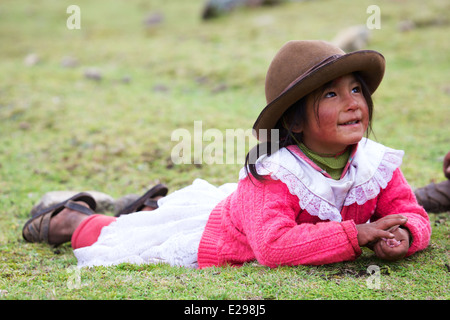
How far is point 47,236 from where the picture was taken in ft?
13.6

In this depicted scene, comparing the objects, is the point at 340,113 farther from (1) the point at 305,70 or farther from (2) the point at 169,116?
(2) the point at 169,116

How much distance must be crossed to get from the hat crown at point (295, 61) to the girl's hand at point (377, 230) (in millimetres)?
904

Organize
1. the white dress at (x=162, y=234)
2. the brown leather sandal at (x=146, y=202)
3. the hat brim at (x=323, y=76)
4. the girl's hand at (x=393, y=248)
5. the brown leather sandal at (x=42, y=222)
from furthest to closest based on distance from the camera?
1. the brown leather sandal at (x=146, y=202)
2. the brown leather sandal at (x=42, y=222)
3. the white dress at (x=162, y=234)
4. the girl's hand at (x=393, y=248)
5. the hat brim at (x=323, y=76)

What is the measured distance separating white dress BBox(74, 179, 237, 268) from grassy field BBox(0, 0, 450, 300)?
225 mm

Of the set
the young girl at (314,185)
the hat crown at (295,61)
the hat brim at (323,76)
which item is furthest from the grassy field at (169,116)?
the hat crown at (295,61)

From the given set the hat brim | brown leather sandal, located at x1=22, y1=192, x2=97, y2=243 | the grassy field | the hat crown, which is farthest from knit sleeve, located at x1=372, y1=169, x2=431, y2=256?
brown leather sandal, located at x1=22, y1=192, x2=97, y2=243

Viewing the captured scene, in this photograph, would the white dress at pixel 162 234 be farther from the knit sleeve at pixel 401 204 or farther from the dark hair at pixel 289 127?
the knit sleeve at pixel 401 204

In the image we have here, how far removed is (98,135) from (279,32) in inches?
287

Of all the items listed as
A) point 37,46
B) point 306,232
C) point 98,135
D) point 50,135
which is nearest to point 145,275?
point 306,232

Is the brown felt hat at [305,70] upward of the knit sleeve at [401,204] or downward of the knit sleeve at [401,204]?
upward

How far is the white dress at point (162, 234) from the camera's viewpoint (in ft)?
11.3

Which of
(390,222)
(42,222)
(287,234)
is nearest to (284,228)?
(287,234)

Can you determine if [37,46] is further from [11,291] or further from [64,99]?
[11,291]

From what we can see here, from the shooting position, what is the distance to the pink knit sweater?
274 cm
